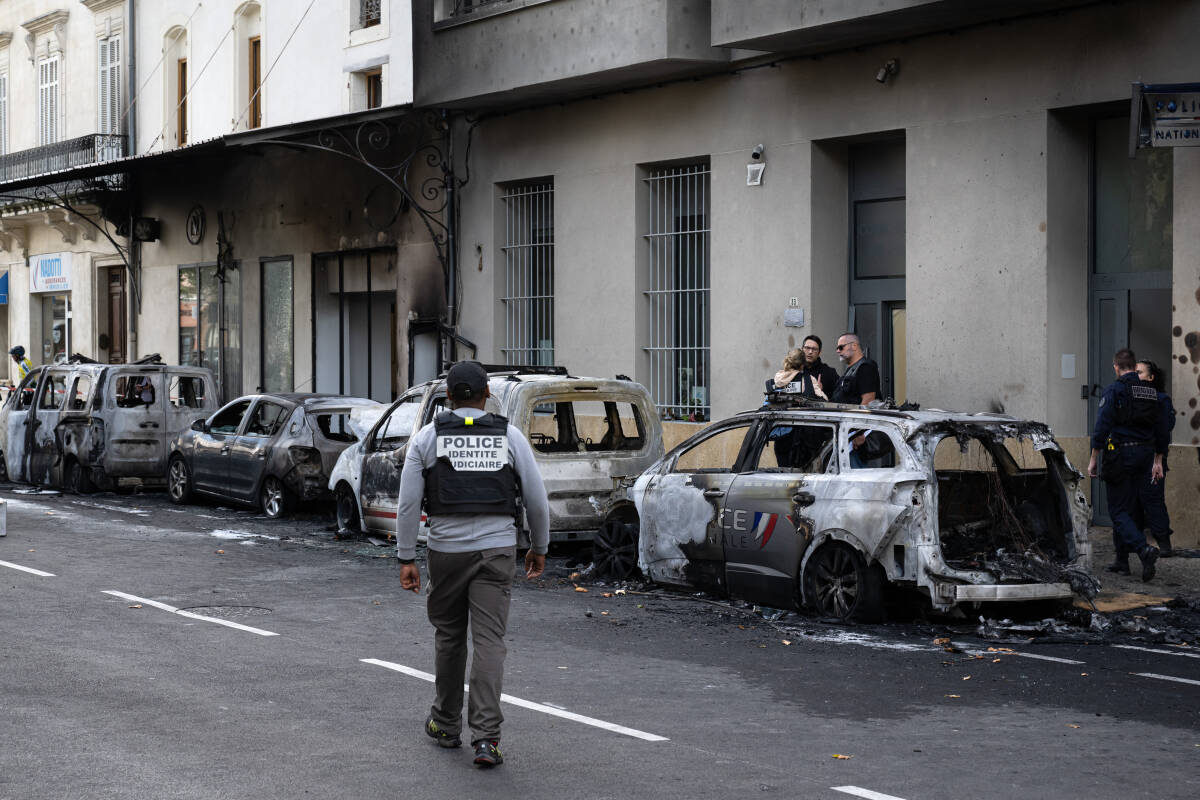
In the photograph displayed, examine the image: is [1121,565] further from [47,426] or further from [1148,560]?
[47,426]

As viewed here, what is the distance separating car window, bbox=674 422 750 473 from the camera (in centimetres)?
1185

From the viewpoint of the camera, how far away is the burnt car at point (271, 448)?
17438 millimetres

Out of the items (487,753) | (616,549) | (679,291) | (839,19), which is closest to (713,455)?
(616,549)

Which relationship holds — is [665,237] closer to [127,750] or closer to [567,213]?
[567,213]

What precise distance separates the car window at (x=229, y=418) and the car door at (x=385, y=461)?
163 inches

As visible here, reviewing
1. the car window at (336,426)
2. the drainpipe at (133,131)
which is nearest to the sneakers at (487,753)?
the car window at (336,426)

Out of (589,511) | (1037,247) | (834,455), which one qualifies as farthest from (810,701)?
(1037,247)

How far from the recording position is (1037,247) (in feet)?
49.9

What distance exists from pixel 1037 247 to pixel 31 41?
27.2 meters

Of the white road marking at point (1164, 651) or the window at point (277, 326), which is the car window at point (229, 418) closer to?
the window at point (277, 326)

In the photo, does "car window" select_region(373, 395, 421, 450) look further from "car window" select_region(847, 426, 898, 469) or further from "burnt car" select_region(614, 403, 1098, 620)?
"car window" select_region(847, 426, 898, 469)

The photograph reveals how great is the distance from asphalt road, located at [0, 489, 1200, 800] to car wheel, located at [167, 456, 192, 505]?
23.1ft

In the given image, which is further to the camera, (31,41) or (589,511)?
(31,41)

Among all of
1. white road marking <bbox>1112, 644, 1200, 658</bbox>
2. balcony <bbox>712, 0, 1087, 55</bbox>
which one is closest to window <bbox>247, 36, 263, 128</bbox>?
balcony <bbox>712, 0, 1087, 55</bbox>
